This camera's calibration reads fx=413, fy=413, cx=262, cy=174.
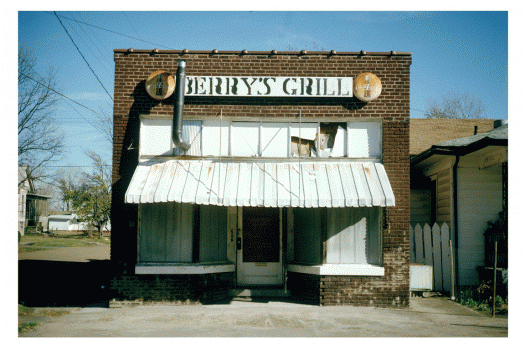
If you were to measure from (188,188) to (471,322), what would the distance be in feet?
18.9

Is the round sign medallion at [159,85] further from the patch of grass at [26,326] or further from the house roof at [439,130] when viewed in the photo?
the house roof at [439,130]

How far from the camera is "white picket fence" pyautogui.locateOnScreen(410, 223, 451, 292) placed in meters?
10.2

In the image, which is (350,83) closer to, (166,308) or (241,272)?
(241,272)

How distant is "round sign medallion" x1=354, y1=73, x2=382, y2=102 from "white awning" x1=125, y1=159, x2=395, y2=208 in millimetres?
1426

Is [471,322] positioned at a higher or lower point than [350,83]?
lower

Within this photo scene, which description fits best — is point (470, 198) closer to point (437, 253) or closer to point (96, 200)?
point (437, 253)

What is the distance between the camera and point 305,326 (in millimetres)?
6910

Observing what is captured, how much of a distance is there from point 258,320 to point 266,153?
3.46 meters

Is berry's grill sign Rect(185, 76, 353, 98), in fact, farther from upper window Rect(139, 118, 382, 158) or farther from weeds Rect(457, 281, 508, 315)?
weeds Rect(457, 281, 508, 315)

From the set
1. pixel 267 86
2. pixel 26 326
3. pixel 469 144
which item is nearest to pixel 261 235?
pixel 267 86

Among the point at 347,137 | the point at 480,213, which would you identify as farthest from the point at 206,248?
the point at 480,213

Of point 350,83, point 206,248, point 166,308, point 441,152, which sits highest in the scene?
point 350,83

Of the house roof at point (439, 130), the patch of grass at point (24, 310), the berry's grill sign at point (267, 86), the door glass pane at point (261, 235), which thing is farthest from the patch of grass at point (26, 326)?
the house roof at point (439, 130)

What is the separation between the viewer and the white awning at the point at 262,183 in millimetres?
7910
